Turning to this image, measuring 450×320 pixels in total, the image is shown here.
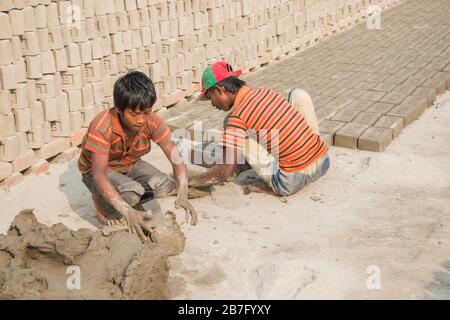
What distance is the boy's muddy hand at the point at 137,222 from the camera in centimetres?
377

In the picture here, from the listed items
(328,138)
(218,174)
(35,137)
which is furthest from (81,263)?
(328,138)

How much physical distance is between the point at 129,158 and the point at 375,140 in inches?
95.0

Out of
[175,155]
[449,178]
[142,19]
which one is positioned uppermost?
[142,19]

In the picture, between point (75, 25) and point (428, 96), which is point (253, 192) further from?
point (428, 96)

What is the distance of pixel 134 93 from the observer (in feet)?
12.5

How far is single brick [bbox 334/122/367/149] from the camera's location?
5934 mm

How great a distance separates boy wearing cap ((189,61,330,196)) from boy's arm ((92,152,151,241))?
3.25 ft

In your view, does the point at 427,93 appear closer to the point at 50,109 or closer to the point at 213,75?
the point at 213,75

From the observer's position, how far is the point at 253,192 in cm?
510

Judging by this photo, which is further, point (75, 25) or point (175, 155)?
point (75, 25)

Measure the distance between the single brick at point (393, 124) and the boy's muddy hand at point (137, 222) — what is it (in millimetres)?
3151

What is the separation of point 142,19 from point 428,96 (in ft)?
10.6

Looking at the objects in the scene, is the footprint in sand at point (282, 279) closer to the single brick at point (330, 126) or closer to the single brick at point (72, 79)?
the single brick at point (330, 126)

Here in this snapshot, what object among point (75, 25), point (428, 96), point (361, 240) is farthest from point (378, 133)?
point (75, 25)
